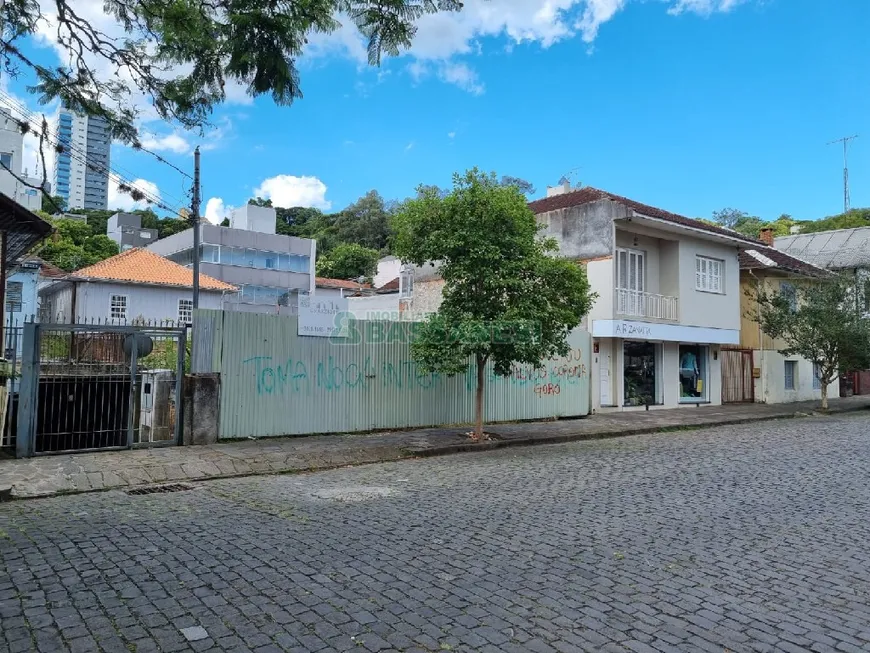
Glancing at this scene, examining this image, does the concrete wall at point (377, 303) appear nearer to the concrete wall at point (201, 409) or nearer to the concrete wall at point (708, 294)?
the concrete wall at point (708, 294)

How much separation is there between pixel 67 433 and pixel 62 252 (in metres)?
38.3

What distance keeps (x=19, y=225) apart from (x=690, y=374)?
67.8 ft

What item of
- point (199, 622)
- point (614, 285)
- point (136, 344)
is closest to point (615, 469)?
point (199, 622)

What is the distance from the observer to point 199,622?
3830 mm

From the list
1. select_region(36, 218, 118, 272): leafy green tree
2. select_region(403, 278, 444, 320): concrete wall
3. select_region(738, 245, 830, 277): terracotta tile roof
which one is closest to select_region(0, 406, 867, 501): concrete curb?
select_region(738, 245, 830, 277): terracotta tile roof

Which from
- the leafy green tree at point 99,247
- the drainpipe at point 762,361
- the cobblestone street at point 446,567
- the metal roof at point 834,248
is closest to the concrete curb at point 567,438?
the cobblestone street at point 446,567

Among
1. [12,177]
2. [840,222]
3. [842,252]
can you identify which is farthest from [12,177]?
[840,222]

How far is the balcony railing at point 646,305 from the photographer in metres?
19.8

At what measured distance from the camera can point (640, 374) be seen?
68.4 ft

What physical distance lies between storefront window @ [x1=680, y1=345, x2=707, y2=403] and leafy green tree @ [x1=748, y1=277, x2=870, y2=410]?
2.66 m

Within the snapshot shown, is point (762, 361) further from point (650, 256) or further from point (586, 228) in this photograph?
point (586, 228)

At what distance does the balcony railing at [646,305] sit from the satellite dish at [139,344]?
13625 mm

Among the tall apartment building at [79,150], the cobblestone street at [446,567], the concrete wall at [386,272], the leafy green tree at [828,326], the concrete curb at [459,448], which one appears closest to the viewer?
the cobblestone street at [446,567]

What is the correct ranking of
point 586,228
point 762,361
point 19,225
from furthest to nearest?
point 762,361, point 586,228, point 19,225
